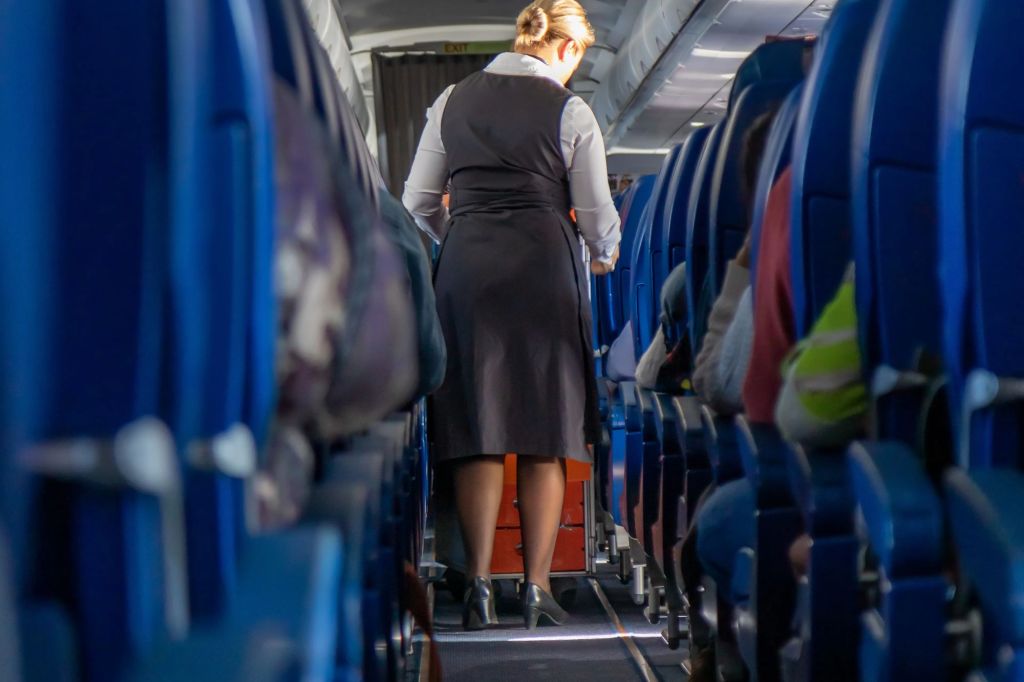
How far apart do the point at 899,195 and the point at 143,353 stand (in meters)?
0.97

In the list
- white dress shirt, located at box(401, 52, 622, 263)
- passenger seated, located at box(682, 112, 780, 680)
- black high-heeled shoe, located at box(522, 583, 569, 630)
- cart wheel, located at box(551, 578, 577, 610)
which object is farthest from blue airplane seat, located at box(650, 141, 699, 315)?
cart wheel, located at box(551, 578, 577, 610)

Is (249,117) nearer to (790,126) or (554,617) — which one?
(790,126)

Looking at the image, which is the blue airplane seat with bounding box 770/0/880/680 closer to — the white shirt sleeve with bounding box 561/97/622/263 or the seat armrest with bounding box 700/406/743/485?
the seat armrest with bounding box 700/406/743/485

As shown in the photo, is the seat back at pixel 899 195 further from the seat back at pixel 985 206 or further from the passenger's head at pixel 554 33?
the passenger's head at pixel 554 33

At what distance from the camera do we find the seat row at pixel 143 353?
764 millimetres

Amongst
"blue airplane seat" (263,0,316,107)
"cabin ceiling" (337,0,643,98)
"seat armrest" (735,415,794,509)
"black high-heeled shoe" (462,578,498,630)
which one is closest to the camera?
"blue airplane seat" (263,0,316,107)

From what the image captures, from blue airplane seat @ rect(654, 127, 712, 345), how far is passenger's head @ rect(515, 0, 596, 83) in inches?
32.5

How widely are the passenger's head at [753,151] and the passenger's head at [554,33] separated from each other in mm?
1661

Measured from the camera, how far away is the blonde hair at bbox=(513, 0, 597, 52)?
13.1ft

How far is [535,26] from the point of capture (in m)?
3.98

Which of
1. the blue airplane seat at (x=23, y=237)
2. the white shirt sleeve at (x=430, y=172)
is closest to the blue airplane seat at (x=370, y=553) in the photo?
the blue airplane seat at (x=23, y=237)

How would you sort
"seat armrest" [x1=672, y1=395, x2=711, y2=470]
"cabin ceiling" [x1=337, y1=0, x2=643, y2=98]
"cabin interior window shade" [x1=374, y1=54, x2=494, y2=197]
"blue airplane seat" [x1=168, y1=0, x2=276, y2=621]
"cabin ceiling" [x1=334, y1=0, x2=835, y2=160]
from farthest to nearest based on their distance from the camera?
1. "cabin interior window shade" [x1=374, y1=54, x2=494, y2=197]
2. "cabin ceiling" [x1=337, y1=0, x2=643, y2=98]
3. "cabin ceiling" [x1=334, y1=0, x2=835, y2=160]
4. "seat armrest" [x1=672, y1=395, x2=711, y2=470]
5. "blue airplane seat" [x1=168, y1=0, x2=276, y2=621]

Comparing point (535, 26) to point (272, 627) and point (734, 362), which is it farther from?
point (272, 627)

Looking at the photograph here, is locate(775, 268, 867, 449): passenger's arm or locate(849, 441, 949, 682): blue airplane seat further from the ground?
locate(775, 268, 867, 449): passenger's arm
